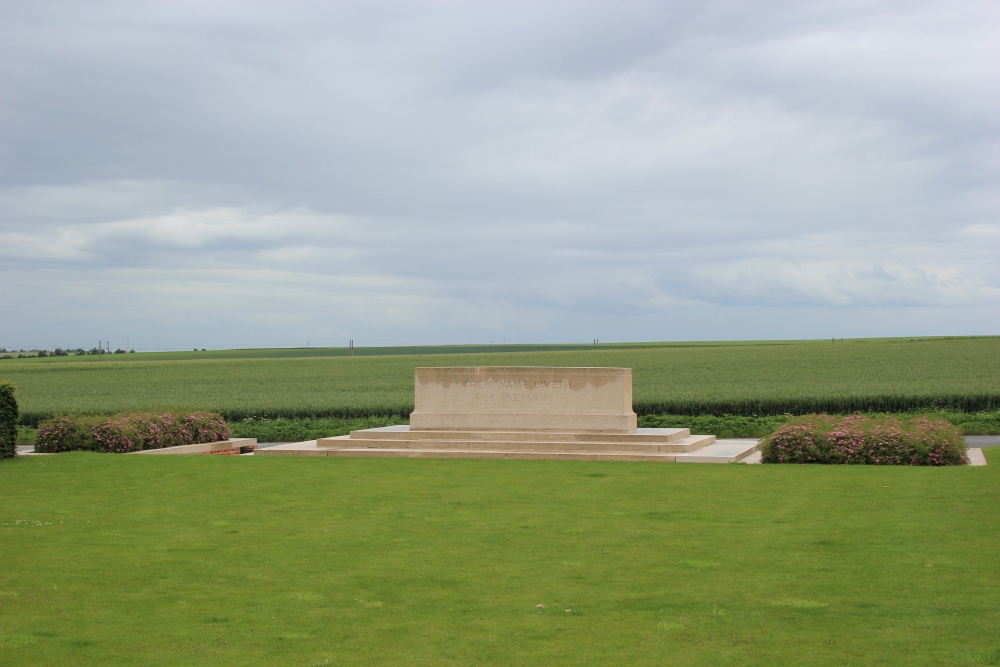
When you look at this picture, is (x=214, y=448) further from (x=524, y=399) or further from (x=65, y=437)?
(x=524, y=399)

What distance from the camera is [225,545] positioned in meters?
8.67

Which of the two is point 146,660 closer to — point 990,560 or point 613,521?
point 613,521

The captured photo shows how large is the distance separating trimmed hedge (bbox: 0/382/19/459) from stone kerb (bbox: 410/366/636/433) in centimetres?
771

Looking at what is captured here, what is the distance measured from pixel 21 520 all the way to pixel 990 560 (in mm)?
9585

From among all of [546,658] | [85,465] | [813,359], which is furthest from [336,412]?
[813,359]

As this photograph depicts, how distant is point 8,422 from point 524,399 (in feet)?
32.6

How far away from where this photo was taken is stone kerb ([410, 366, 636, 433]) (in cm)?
1877

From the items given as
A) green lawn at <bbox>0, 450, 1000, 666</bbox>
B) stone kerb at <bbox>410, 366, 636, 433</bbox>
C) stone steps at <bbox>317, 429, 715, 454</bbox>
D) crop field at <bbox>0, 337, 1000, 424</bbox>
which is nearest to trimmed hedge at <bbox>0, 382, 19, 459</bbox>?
green lawn at <bbox>0, 450, 1000, 666</bbox>

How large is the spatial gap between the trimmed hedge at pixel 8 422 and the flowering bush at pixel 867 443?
45.5 feet

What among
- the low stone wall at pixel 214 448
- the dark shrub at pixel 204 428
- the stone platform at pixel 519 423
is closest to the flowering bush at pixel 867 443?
the stone platform at pixel 519 423

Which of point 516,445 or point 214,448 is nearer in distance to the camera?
point 516,445

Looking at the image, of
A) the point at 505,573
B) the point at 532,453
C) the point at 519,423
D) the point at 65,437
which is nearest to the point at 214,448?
the point at 65,437

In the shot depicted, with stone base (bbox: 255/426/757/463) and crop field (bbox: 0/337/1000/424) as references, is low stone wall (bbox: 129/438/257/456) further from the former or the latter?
crop field (bbox: 0/337/1000/424)

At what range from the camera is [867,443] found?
1577 cm
